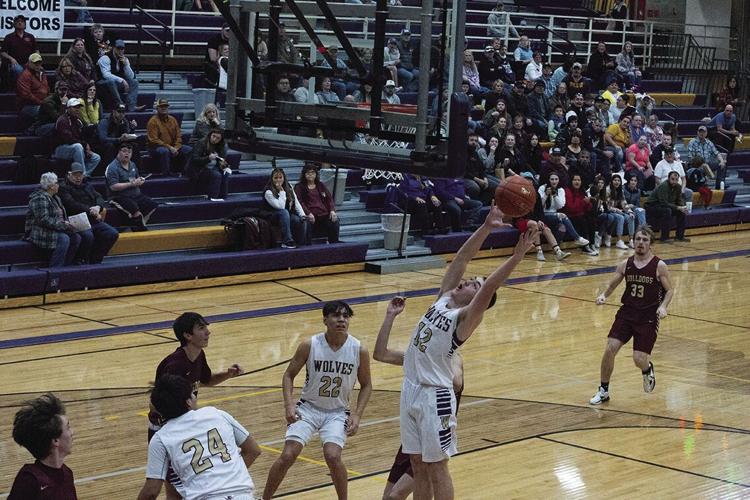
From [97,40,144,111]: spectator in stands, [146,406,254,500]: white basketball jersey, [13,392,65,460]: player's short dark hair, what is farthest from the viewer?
[97,40,144,111]: spectator in stands

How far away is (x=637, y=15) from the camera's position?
110 feet

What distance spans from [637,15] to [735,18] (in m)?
2.64

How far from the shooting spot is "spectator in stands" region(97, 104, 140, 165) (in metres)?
17.3

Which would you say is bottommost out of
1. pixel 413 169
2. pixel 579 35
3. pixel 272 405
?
pixel 272 405

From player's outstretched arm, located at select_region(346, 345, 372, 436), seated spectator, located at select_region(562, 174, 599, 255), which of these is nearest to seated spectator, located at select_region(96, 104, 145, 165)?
seated spectator, located at select_region(562, 174, 599, 255)

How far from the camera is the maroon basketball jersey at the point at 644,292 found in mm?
11609

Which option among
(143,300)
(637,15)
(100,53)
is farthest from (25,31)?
(637,15)

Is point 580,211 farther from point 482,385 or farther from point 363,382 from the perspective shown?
point 363,382

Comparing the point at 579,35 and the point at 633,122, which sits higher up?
the point at 579,35

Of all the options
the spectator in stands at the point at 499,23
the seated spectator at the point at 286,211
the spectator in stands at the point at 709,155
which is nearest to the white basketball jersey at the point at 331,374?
the seated spectator at the point at 286,211

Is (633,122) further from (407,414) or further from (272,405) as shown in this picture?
(407,414)

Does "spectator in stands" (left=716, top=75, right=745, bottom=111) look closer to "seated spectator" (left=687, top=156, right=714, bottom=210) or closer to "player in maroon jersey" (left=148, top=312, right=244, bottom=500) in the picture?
"seated spectator" (left=687, top=156, right=714, bottom=210)

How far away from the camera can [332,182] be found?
65.4 ft

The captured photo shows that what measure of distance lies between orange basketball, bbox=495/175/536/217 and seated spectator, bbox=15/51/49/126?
12.1m
